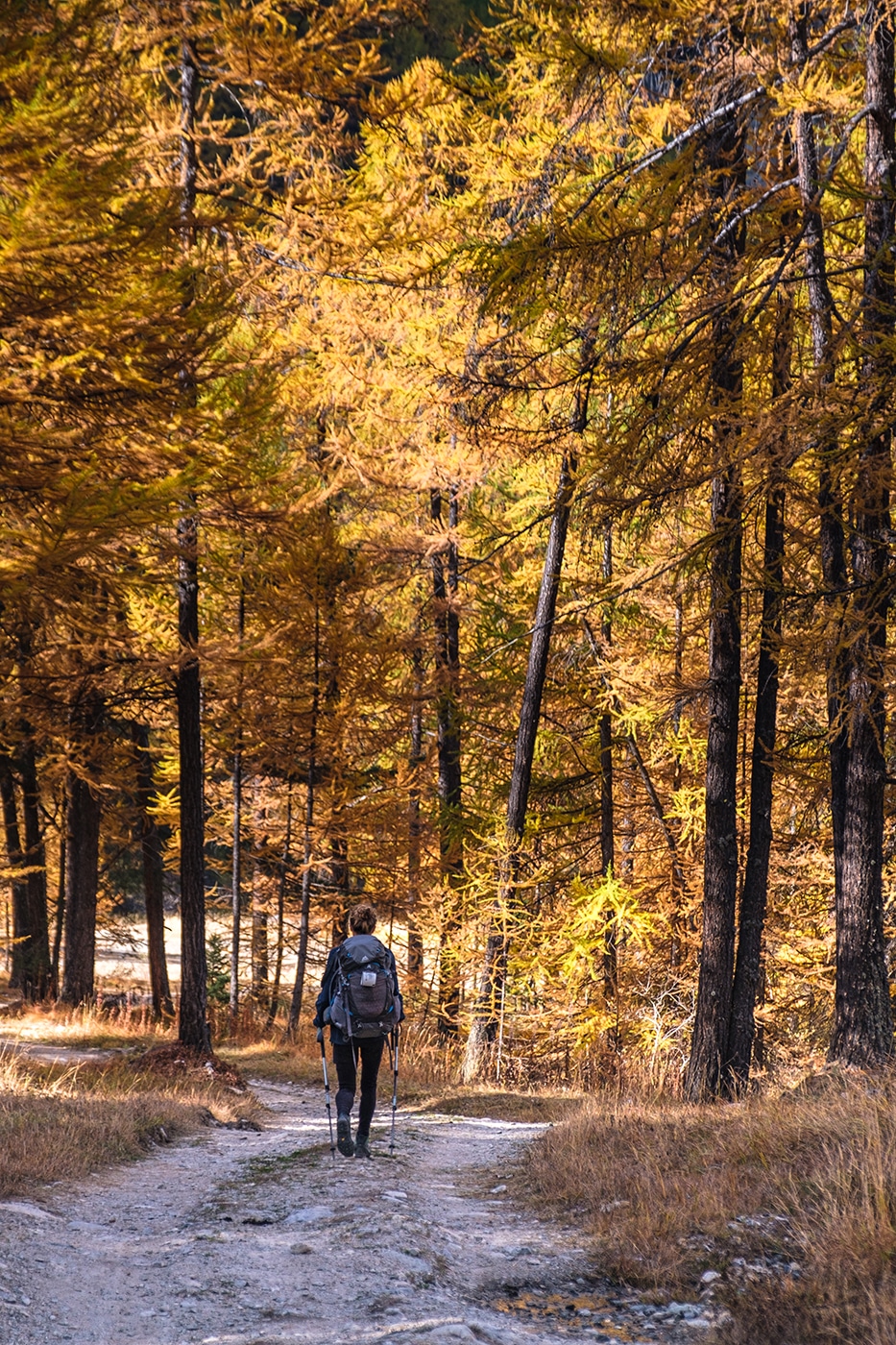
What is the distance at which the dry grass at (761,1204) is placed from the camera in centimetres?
410

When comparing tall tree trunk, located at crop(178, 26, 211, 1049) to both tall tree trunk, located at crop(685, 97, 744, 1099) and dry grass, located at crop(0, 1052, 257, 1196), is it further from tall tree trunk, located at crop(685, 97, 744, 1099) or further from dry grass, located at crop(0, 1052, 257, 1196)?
tall tree trunk, located at crop(685, 97, 744, 1099)

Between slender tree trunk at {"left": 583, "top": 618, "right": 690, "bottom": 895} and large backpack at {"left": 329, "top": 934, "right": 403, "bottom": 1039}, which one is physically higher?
slender tree trunk at {"left": 583, "top": 618, "right": 690, "bottom": 895}

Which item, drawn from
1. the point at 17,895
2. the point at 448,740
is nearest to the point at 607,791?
the point at 448,740

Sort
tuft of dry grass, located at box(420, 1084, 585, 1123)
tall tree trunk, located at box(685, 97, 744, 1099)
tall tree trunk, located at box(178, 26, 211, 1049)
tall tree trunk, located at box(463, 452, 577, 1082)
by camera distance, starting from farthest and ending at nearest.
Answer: tall tree trunk, located at box(463, 452, 577, 1082) < tall tree trunk, located at box(178, 26, 211, 1049) < tuft of dry grass, located at box(420, 1084, 585, 1123) < tall tree trunk, located at box(685, 97, 744, 1099)

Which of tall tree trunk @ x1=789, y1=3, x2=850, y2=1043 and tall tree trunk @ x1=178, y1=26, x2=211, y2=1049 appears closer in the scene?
tall tree trunk @ x1=789, y1=3, x2=850, y2=1043

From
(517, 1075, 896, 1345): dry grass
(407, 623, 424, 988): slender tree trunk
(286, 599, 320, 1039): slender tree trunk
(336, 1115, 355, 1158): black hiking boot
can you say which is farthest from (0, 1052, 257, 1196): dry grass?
(407, 623, 424, 988): slender tree trunk

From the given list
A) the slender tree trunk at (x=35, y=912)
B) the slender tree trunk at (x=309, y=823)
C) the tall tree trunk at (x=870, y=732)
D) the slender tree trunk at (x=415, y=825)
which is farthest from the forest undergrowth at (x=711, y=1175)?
the slender tree trunk at (x=35, y=912)

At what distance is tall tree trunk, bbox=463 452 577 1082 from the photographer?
46.3 ft

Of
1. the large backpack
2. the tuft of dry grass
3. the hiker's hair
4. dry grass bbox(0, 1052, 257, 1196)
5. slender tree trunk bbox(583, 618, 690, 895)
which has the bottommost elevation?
the tuft of dry grass

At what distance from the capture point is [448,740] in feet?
59.8

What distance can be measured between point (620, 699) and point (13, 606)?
7.96 m

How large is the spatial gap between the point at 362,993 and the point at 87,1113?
2.59m

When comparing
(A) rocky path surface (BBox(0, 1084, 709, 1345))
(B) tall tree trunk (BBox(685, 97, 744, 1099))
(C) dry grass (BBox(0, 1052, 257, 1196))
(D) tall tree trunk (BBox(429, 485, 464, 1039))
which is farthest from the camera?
(D) tall tree trunk (BBox(429, 485, 464, 1039))

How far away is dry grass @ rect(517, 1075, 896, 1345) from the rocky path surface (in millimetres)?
Answer: 239
